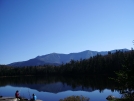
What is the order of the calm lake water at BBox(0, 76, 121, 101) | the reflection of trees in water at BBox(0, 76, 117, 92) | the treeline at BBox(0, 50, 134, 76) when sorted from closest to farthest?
the calm lake water at BBox(0, 76, 121, 101) → the reflection of trees in water at BBox(0, 76, 117, 92) → the treeline at BBox(0, 50, 134, 76)

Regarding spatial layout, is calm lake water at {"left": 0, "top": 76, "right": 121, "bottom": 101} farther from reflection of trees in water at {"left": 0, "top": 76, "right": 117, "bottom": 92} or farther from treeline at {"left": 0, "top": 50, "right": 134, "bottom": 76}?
treeline at {"left": 0, "top": 50, "right": 134, "bottom": 76}

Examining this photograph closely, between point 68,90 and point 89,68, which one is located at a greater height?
point 89,68

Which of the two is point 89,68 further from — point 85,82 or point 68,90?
point 68,90

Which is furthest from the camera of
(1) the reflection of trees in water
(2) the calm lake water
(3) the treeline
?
(3) the treeline

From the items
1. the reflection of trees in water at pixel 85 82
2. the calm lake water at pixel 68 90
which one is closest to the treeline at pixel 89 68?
the reflection of trees in water at pixel 85 82

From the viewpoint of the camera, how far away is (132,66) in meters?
10.4

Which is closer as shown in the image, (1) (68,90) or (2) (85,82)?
(1) (68,90)

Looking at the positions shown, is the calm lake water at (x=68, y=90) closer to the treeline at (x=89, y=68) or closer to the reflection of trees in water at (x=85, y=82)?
the reflection of trees in water at (x=85, y=82)

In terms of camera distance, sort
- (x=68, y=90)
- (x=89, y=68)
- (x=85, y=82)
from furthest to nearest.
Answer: (x=89, y=68) → (x=85, y=82) → (x=68, y=90)

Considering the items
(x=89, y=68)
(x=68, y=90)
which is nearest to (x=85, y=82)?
(x=68, y=90)

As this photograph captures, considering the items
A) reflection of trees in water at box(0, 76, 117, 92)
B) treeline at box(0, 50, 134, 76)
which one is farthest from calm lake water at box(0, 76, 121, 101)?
treeline at box(0, 50, 134, 76)

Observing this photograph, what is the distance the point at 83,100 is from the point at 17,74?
480 ft

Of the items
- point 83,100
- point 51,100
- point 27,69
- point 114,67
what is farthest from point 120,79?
point 27,69

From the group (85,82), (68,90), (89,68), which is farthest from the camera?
(89,68)
